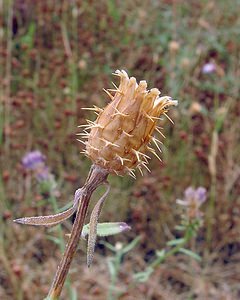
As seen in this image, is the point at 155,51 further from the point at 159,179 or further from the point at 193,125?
the point at 159,179

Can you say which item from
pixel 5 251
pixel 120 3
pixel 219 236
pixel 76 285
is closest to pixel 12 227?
pixel 5 251

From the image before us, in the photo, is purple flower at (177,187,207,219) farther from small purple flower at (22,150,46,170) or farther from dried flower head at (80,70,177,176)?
dried flower head at (80,70,177,176)

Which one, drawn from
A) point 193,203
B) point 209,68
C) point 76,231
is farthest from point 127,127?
point 209,68

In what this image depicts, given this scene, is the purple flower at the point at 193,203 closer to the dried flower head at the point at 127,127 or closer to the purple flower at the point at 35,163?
the purple flower at the point at 35,163

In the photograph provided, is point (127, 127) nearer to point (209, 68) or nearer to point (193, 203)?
point (193, 203)

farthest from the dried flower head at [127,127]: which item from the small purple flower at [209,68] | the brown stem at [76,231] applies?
the small purple flower at [209,68]

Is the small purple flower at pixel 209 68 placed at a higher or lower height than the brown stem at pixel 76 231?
lower
